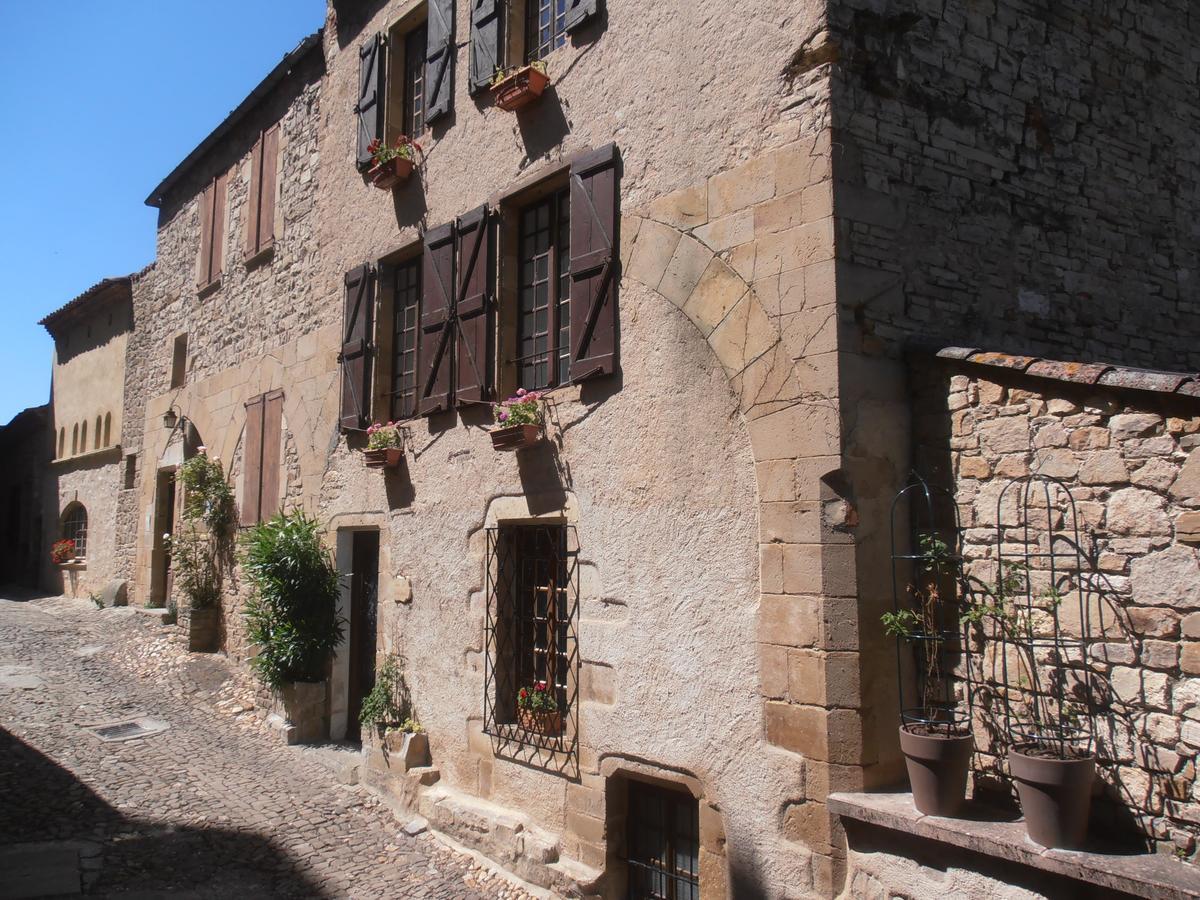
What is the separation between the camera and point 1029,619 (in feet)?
13.8

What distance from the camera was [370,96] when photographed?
8.84 meters

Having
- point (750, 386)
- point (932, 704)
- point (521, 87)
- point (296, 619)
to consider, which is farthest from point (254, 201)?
point (932, 704)

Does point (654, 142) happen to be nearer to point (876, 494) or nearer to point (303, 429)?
point (876, 494)

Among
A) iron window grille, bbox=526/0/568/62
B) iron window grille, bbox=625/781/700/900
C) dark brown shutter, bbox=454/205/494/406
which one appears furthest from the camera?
dark brown shutter, bbox=454/205/494/406

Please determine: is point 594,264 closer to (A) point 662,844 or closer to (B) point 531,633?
(B) point 531,633

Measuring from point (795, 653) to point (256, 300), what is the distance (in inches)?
Result: 338

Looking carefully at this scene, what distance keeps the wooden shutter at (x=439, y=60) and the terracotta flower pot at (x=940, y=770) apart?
6.12 meters

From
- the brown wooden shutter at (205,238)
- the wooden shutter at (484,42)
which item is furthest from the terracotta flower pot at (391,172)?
the brown wooden shutter at (205,238)

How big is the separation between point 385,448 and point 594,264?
2.81m

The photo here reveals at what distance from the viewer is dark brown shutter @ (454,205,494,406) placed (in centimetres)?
696

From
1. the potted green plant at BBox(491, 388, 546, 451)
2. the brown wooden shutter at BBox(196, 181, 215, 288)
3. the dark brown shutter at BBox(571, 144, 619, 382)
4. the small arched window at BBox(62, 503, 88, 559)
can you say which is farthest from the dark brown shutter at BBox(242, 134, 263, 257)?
the small arched window at BBox(62, 503, 88, 559)

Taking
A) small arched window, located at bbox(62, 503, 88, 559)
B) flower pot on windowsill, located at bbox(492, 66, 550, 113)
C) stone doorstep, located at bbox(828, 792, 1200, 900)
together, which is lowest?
stone doorstep, located at bbox(828, 792, 1200, 900)

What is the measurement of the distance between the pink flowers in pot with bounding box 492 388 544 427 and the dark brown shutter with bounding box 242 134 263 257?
6051 mm

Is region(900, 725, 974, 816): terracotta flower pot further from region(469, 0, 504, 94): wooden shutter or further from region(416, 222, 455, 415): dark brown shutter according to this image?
region(469, 0, 504, 94): wooden shutter
